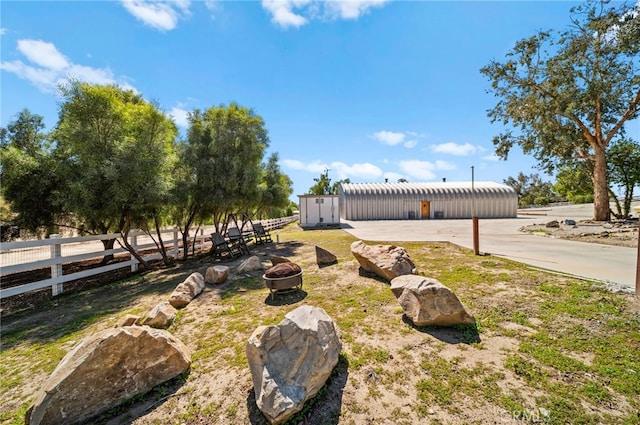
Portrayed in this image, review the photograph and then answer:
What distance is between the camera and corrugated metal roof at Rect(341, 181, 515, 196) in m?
29.5

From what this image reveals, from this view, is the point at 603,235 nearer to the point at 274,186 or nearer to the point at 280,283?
the point at 280,283

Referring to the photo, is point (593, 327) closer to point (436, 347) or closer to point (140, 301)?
point (436, 347)

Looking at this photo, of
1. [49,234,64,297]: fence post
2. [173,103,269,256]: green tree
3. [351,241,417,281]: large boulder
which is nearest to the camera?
[351,241,417,281]: large boulder

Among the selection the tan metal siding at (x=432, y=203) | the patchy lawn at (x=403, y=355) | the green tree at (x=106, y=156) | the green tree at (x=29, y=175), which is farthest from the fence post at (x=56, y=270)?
the tan metal siding at (x=432, y=203)

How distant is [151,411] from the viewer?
2371 millimetres

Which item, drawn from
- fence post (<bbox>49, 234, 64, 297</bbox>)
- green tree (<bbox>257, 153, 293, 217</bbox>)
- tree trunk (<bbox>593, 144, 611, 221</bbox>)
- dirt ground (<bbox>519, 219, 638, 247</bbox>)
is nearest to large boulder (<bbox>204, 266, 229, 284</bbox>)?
fence post (<bbox>49, 234, 64, 297</bbox>)

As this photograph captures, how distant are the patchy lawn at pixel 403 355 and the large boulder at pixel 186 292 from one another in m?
0.18

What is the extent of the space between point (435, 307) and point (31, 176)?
31.6 ft

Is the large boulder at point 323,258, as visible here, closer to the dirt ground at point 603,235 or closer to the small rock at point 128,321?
the small rock at point 128,321

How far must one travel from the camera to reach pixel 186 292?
4.96m

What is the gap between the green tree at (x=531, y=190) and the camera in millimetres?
47978

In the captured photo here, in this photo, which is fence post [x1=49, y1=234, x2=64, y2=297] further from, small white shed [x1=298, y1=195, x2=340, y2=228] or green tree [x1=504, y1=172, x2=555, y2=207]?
green tree [x1=504, y1=172, x2=555, y2=207]

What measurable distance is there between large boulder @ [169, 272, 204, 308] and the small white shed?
16116 mm

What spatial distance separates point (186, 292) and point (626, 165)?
2677 centimetres
